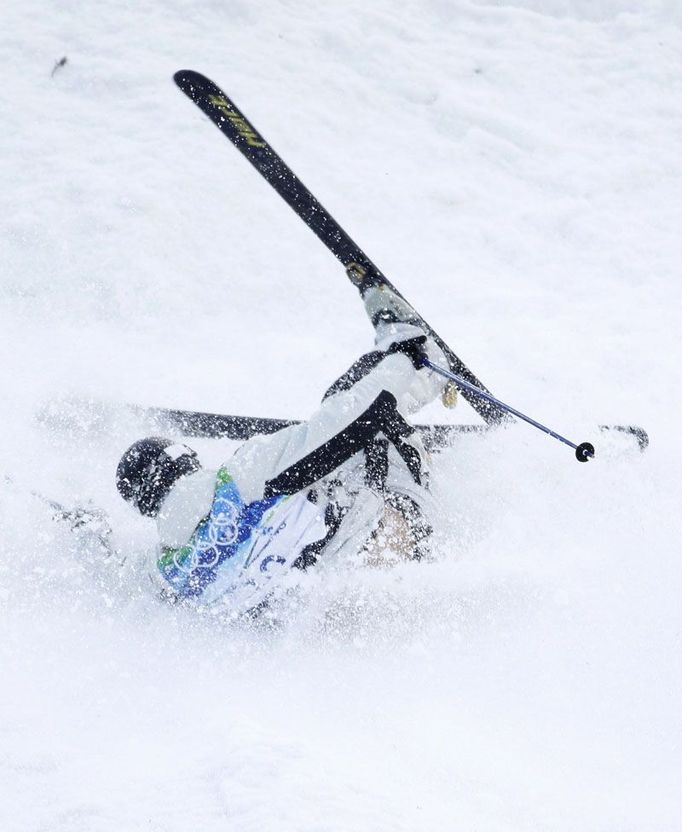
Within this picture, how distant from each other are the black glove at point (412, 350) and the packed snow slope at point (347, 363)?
0.77 m

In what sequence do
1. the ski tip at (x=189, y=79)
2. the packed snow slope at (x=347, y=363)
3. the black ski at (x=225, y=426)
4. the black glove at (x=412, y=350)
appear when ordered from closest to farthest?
the packed snow slope at (x=347, y=363)
the black glove at (x=412, y=350)
the ski tip at (x=189, y=79)
the black ski at (x=225, y=426)

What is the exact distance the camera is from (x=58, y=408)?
148 inches

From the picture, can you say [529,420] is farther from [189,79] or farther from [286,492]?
[189,79]

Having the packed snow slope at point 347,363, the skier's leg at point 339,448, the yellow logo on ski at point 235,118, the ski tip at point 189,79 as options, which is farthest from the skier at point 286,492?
the ski tip at point 189,79

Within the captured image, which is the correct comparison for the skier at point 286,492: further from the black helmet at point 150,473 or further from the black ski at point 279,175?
the black ski at point 279,175

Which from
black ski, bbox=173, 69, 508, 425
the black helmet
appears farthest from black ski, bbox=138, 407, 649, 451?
the black helmet

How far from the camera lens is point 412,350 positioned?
114 inches

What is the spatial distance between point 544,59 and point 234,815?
6.14m

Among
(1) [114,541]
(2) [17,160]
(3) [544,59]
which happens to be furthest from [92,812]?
(3) [544,59]

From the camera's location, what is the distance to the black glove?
2887 millimetres

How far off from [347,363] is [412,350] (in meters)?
1.46

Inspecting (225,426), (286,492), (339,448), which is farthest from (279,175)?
(286,492)

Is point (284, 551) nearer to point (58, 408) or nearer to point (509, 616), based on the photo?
point (509, 616)

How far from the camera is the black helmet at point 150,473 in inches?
107
